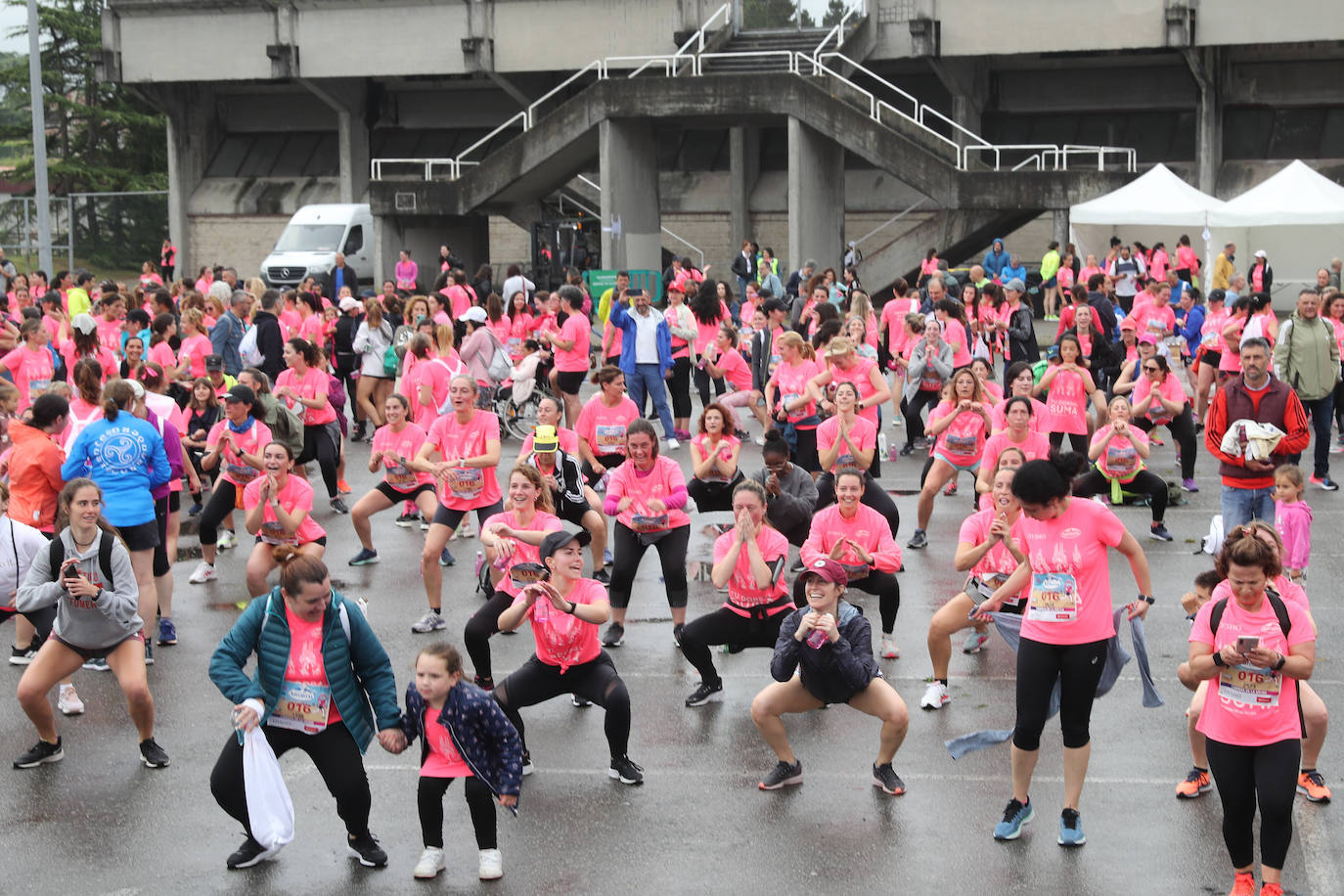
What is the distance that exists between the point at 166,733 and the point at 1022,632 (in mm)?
4747

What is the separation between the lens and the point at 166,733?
8523mm

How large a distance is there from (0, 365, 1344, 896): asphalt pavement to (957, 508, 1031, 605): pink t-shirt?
28.0 inches

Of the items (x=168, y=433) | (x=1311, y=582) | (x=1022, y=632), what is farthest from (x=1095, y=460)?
(x=168, y=433)

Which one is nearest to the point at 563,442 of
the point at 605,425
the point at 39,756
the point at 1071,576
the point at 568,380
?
the point at 605,425

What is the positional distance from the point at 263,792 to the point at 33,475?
3.94 metres

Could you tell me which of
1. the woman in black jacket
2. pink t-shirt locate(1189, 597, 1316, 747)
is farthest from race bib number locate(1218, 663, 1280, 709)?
the woman in black jacket

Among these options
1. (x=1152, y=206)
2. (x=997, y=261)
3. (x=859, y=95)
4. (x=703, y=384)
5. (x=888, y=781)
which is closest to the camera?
(x=888, y=781)

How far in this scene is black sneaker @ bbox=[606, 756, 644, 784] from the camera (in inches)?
301

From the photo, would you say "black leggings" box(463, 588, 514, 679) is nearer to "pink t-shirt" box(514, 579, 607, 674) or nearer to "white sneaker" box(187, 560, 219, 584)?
"pink t-shirt" box(514, 579, 607, 674)

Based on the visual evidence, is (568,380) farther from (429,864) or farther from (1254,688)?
(1254,688)

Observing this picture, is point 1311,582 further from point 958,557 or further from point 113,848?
point 113,848

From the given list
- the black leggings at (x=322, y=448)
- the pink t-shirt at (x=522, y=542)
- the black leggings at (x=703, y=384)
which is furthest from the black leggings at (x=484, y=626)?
the black leggings at (x=703, y=384)

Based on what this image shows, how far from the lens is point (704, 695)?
349 inches

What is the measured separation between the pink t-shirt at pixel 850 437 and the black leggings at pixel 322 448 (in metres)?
4.82
